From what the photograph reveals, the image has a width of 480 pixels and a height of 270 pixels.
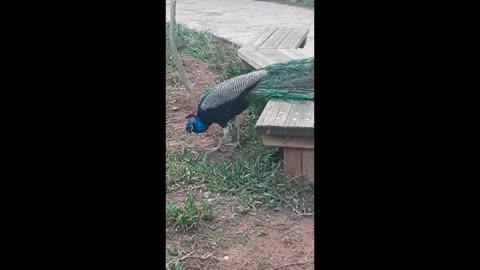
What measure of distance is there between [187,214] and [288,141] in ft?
1.35

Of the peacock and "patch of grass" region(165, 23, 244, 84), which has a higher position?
"patch of grass" region(165, 23, 244, 84)

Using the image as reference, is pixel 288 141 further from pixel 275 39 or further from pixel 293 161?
pixel 275 39

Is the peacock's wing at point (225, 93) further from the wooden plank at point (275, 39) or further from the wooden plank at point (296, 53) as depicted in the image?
the wooden plank at point (275, 39)

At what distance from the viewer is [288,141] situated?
6.35 feet

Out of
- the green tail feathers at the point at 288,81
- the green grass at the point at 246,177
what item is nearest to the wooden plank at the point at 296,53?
the green tail feathers at the point at 288,81

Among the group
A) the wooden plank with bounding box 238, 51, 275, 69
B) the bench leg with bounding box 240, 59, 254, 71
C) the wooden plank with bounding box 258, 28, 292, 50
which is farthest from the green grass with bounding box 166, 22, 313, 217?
the wooden plank with bounding box 258, 28, 292, 50

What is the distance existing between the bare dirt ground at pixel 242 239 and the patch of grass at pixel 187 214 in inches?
0.6

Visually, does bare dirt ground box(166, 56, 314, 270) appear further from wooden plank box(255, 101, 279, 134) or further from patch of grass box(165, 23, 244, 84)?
patch of grass box(165, 23, 244, 84)

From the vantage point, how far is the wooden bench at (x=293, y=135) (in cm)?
190

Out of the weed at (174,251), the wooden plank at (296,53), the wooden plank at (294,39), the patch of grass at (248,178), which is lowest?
the weed at (174,251)

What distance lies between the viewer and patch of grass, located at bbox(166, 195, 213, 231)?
1675mm

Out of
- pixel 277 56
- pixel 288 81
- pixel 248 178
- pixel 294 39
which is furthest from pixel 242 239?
pixel 294 39
